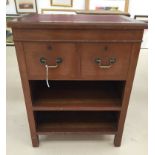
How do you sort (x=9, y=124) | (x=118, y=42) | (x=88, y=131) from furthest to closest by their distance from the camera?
(x=9, y=124)
(x=88, y=131)
(x=118, y=42)

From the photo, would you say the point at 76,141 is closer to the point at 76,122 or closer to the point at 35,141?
the point at 76,122

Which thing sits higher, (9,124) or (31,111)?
(31,111)

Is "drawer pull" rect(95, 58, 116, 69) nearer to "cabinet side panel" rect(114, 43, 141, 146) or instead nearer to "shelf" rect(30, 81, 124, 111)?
"cabinet side panel" rect(114, 43, 141, 146)

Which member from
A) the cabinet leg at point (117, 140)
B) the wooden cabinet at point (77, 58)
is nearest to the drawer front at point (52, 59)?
the wooden cabinet at point (77, 58)

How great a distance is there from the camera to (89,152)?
1.16 metres

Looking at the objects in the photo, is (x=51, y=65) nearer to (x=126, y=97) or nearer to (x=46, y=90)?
(x=46, y=90)

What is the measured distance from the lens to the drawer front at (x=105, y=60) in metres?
0.85

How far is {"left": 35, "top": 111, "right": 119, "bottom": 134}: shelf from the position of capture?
44.6 inches

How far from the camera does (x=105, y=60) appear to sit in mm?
878

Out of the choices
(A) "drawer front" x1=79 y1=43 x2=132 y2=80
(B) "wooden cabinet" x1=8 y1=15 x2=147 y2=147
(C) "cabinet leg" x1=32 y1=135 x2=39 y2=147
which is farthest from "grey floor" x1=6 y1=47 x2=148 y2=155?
(A) "drawer front" x1=79 y1=43 x2=132 y2=80

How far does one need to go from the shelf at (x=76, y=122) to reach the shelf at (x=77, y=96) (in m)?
0.15
